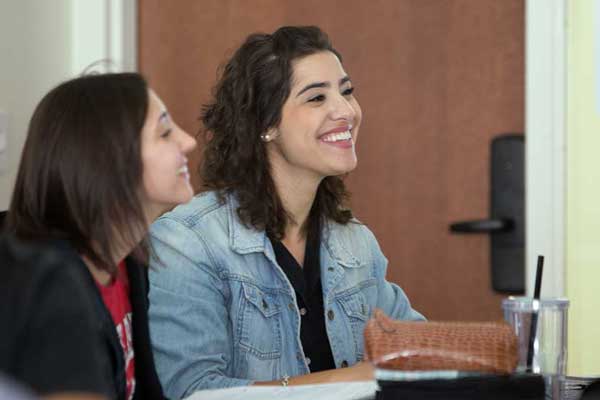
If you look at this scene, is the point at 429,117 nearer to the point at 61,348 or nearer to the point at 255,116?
the point at 255,116

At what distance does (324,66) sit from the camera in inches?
79.0

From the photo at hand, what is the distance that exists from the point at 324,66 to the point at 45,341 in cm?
115

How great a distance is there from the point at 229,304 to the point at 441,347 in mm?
656

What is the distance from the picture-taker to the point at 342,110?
77.9 inches

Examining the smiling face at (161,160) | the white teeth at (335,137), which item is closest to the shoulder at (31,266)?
the smiling face at (161,160)

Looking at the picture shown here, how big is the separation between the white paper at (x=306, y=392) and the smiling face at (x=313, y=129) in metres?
0.70

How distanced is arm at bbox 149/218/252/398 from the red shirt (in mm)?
109

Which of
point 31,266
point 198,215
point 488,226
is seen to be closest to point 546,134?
point 488,226

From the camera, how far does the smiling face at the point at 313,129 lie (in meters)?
1.95

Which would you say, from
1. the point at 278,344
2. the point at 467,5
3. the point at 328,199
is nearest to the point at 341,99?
the point at 328,199

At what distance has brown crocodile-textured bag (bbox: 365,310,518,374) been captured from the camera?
116cm

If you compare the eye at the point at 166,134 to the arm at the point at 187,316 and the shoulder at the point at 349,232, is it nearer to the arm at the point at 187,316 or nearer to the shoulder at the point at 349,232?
the arm at the point at 187,316

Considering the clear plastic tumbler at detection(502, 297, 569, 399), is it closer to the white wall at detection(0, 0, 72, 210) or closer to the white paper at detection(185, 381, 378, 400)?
the white paper at detection(185, 381, 378, 400)

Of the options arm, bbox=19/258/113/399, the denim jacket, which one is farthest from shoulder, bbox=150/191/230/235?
arm, bbox=19/258/113/399
